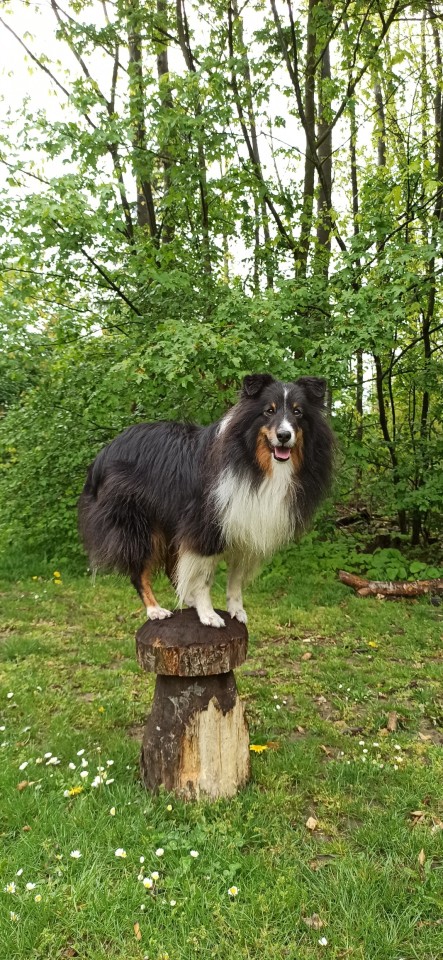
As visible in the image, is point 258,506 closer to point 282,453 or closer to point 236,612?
point 282,453

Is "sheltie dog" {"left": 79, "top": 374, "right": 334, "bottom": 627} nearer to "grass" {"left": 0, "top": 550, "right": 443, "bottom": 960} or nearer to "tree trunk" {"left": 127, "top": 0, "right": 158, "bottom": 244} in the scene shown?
"grass" {"left": 0, "top": 550, "right": 443, "bottom": 960}

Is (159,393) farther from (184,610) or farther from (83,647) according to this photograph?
(184,610)

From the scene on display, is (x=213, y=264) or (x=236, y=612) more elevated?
(x=213, y=264)

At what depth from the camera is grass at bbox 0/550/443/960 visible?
196cm

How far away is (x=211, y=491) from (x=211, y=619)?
675 millimetres

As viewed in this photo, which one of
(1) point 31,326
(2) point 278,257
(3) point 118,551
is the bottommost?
(3) point 118,551

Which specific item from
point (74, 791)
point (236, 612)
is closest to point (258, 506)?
point (236, 612)

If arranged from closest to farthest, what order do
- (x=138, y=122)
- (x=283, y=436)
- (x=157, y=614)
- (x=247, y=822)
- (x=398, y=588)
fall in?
(x=283, y=436)
(x=247, y=822)
(x=157, y=614)
(x=138, y=122)
(x=398, y=588)

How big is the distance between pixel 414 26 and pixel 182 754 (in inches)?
417

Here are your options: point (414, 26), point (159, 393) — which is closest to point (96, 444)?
point (159, 393)

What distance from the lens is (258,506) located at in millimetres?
2545

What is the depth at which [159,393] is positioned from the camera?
5.54 m

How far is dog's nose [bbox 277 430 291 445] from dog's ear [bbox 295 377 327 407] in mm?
334

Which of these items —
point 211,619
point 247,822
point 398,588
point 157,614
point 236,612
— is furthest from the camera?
point 398,588
